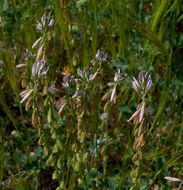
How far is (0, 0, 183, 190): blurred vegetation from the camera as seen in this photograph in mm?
1770

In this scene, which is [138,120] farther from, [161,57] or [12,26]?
[12,26]

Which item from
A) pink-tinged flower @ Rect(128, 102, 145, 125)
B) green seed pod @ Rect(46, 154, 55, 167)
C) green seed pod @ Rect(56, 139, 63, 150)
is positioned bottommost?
green seed pod @ Rect(46, 154, 55, 167)

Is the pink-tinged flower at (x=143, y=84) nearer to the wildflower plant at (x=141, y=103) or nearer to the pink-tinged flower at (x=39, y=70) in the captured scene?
the wildflower plant at (x=141, y=103)

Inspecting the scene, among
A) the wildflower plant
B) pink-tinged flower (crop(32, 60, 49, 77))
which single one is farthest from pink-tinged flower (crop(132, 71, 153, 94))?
pink-tinged flower (crop(32, 60, 49, 77))

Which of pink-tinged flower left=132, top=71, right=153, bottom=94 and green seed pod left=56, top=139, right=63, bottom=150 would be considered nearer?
pink-tinged flower left=132, top=71, right=153, bottom=94

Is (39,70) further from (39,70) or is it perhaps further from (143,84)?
(143,84)

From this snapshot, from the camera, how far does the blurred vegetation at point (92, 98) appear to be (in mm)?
1770

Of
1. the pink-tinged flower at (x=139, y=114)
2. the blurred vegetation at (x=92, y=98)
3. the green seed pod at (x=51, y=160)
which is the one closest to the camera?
the pink-tinged flower at (x=139, y=114)

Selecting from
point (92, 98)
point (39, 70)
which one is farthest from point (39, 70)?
point (92, 98)

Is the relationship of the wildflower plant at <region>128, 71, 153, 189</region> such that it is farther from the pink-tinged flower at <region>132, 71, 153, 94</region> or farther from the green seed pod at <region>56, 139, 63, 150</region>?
the green seed pod at <region>56, 139, 63, 150</region>

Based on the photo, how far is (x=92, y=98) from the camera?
1876mm

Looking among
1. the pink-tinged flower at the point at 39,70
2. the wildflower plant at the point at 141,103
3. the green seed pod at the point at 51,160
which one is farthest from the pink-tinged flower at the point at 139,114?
the green seed pod at the point at 51,160

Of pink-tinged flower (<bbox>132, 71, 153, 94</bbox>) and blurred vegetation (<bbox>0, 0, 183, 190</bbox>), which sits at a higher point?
pink-tinged flower (<bbox>132, 71, 153, 94</bbox>)

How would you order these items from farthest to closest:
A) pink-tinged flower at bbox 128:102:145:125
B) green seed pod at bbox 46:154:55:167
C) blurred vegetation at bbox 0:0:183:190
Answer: green seed pod at bbox 46:154:55:167, blurred vegetation at bbox 0:0:183:190, pink-tinged flower at bbox 128:102:145:125
